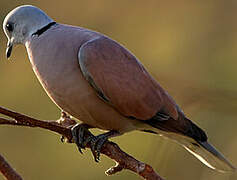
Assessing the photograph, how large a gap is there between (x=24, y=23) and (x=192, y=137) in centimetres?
85

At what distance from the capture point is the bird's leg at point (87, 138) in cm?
226

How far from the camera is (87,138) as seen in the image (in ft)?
7.84

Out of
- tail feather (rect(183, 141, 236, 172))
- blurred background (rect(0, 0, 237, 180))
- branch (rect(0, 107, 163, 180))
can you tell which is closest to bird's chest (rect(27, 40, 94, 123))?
branch (rect(0, 107, 163, 180))

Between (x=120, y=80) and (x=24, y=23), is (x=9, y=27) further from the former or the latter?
(x=120, y=80)

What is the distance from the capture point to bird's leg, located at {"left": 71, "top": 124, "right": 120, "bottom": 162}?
2262mm

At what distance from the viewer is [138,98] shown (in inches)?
95.6

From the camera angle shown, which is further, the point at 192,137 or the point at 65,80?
the point at 192,137

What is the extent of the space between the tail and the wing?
0.05m

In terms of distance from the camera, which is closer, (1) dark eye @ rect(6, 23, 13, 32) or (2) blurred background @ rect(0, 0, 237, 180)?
(1) dark eye @ rect(6, 23, 13, 32)

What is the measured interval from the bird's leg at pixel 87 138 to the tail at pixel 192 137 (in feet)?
0.61

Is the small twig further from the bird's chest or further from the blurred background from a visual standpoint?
the blurred background

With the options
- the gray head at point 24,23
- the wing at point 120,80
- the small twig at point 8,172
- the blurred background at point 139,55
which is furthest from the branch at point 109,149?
the blurred background at point 139,55

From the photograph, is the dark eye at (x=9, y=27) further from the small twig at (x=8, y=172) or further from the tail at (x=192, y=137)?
the small twig at (x=8, y=172)

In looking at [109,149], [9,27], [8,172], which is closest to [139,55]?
[9,27]
